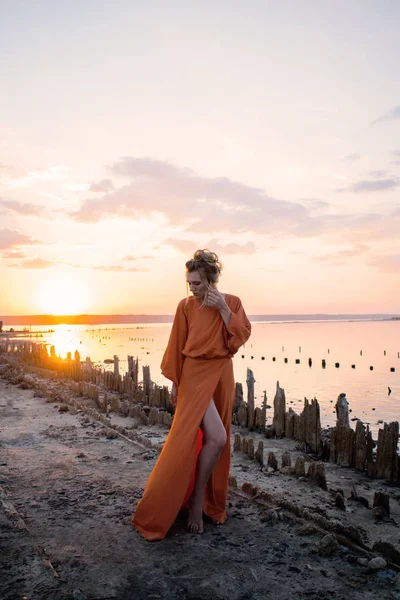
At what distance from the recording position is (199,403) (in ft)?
13.7

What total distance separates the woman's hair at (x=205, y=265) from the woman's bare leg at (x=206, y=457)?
1.20 m

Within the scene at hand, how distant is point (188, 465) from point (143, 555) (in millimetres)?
777

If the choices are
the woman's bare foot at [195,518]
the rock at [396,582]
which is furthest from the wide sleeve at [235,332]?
the rock at [396,582]

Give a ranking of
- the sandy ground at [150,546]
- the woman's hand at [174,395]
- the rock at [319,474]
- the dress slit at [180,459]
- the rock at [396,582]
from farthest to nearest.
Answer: the rock at [319,474] < the woman's hand at [174,395] < the dress slit at [180,459] < the rock at [396,582] < the sandy ground at [150,546]

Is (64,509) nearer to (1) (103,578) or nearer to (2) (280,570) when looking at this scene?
(1) (103,578)

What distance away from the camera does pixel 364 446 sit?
7.14 meters

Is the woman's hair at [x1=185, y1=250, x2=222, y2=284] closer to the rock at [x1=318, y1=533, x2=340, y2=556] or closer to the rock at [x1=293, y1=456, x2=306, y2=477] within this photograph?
the rock at [x1=318, y1=533, x2=340, y2=556]

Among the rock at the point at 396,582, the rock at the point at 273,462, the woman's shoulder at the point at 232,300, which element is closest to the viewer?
the rock at the point at 396,582

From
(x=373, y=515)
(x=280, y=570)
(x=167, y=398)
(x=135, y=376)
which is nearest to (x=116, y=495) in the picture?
(x=280, y=570)

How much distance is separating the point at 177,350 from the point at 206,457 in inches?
39.5

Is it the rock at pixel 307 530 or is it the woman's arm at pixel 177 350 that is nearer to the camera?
the rock at pixel 307 530

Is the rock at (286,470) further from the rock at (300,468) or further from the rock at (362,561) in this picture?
the rock at (362,561)

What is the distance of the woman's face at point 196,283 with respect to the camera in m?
4.23

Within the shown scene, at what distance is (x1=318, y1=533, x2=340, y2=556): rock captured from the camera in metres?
3.71
